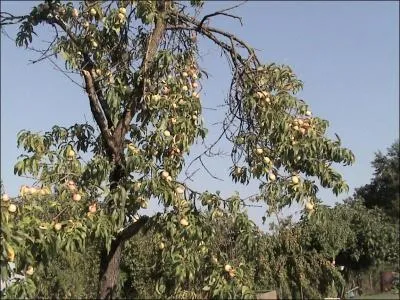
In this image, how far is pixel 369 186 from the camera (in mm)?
34188

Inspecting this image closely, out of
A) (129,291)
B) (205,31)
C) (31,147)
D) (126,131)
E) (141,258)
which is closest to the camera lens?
(31,147)

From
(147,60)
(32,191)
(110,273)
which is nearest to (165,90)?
(147,60)

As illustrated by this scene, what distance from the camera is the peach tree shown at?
3.39 m

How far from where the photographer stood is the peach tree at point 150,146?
3391 millimetres

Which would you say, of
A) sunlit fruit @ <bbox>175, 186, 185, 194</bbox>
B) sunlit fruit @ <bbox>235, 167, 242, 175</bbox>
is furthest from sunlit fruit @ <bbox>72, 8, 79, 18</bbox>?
sunlit fruit @ <bbox>235, 167, 242, 175</bbox>

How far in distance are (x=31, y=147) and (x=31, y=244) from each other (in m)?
0.96

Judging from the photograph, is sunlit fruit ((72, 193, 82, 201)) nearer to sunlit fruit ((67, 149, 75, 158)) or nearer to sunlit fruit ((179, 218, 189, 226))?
sunlit fruit ((67, 149, 75, 158))

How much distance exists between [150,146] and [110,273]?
907mm

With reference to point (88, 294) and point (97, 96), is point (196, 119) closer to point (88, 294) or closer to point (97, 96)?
point (97, 96)

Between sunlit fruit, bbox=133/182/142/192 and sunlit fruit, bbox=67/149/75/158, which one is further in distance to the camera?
sunlit fruit, bbox=67/149/75/158

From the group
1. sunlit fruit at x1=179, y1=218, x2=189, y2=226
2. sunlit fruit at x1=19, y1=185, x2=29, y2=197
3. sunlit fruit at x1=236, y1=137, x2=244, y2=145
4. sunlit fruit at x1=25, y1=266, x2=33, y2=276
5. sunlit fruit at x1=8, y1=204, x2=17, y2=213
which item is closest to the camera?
sunlit fruit at x1=8, y1=204, x2=17, y2=213

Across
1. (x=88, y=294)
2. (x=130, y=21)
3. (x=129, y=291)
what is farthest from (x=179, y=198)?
(x=129, y=291)

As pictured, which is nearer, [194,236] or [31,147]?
[194,236]

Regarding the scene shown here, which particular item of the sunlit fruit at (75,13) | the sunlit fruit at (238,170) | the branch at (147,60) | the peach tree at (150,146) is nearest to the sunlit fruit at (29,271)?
the peach tree at (150,146)
